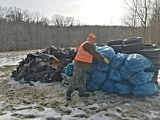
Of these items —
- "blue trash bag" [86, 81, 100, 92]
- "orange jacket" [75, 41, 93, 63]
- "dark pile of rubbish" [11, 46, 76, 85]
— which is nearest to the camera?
"orange jacket" [75, 41, 93, 63]

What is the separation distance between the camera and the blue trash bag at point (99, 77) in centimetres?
705

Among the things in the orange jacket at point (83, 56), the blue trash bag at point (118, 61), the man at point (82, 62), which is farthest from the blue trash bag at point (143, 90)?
the orange jacket at point (83, 56)

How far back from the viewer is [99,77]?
23.2 feet

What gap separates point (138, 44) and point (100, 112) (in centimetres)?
279

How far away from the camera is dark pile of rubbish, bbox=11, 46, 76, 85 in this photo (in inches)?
362

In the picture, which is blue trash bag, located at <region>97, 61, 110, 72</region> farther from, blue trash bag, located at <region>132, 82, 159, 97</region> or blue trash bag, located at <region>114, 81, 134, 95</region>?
blue trash bag, located at <region>132, 82, 159, 97</region>

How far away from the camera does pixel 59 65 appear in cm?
943

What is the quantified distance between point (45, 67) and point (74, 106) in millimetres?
3890

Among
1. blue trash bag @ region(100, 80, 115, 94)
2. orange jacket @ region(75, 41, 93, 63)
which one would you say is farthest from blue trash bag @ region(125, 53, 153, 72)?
orange jacket @ region(75, 41, 93, 63)

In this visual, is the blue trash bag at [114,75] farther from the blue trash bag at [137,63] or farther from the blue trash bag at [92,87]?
the blue trash bag at [92,87]

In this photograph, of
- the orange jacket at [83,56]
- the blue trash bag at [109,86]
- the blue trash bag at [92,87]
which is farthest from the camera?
the blue trash bag at [92,87]

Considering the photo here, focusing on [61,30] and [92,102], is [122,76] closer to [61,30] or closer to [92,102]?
[92,102]

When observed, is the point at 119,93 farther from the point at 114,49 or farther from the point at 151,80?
the point at 114,49

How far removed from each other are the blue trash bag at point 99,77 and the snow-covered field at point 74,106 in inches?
13.2
